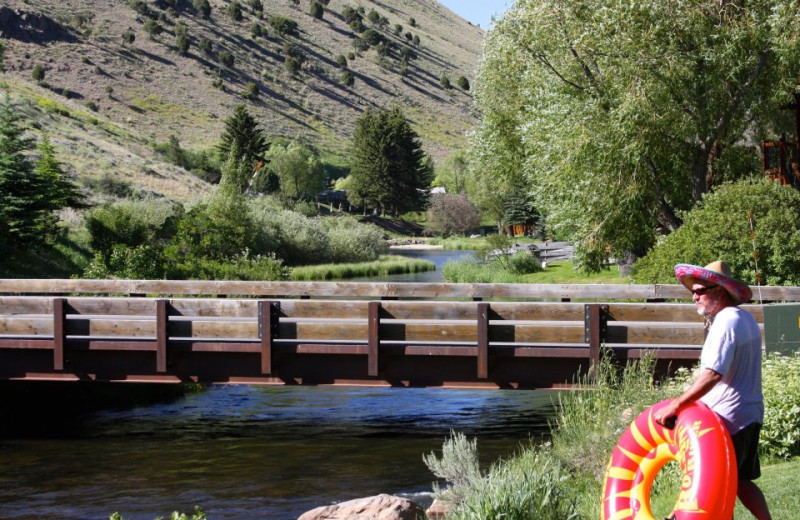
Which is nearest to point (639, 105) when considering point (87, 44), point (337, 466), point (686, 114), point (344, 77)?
point (686, 114)

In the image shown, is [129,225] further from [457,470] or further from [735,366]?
[735,366]

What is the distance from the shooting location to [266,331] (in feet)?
45.7

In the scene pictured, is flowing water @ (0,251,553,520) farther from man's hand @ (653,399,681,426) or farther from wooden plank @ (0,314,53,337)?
man's hand @ (653,399,681,426)

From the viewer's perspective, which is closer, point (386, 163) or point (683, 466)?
point (683, 466)

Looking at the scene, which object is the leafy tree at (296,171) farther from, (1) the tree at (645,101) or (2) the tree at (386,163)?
(1) the tree at (645,101)

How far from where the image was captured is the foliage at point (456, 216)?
109m

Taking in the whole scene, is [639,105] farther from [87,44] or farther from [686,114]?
[87,44]

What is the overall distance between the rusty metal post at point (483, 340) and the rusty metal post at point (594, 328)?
4.41 feet

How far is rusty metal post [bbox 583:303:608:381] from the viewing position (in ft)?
43.5

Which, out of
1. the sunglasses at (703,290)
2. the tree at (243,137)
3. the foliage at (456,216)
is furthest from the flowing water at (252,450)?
the foliage at (456,216)

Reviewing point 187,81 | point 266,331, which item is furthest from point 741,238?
point 187,81

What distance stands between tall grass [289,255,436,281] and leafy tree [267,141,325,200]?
5051 centimetres

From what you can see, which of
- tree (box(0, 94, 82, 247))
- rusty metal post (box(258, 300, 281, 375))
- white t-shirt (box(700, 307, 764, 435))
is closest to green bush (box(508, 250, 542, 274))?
tree (box(0, 94, 82, 247))

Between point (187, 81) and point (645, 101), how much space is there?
11050 cm
